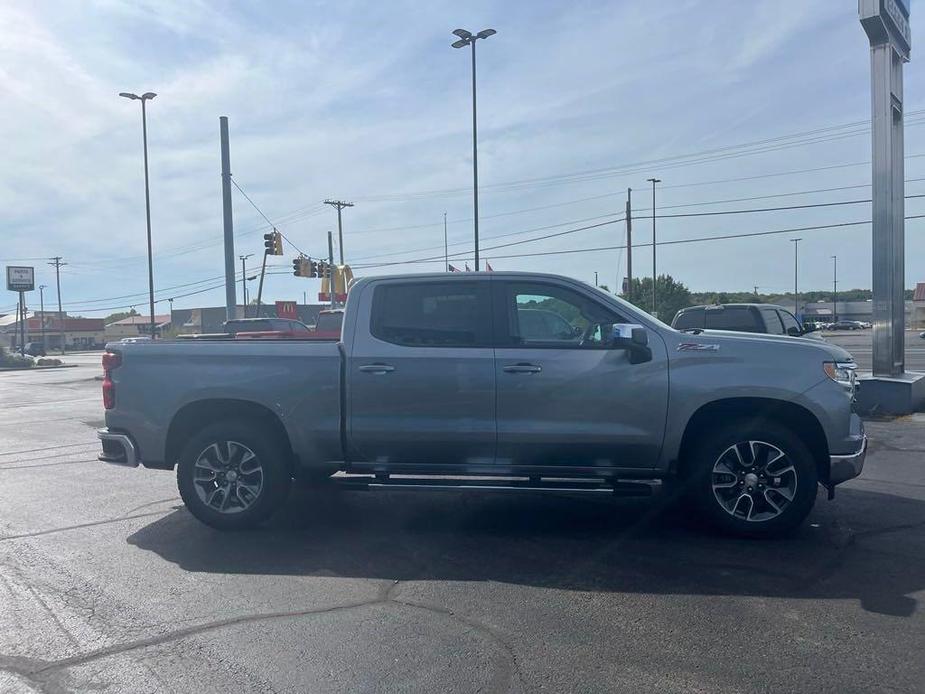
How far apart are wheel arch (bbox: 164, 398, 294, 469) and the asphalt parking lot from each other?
2.28 ft

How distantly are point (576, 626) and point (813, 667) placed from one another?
1239 millimetres

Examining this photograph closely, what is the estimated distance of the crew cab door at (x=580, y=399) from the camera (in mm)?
6457

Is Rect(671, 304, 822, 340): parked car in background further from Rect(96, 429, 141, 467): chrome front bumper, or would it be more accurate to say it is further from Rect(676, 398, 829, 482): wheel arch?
Rect(96, 429, 141, 467): chrome front bumper

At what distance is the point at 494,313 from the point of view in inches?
266

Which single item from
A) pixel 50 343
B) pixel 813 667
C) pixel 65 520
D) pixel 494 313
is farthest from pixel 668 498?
pixel 50 343

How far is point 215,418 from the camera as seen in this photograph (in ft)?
23.3

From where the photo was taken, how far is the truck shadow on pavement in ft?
18.3

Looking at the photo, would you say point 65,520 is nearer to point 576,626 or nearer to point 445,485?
point 445,485

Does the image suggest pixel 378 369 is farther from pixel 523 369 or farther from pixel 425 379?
pixel 523 369

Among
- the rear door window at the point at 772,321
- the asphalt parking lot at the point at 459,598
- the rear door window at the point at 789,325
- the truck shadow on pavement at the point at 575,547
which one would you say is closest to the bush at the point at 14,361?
the rear door window at the point at 789,325

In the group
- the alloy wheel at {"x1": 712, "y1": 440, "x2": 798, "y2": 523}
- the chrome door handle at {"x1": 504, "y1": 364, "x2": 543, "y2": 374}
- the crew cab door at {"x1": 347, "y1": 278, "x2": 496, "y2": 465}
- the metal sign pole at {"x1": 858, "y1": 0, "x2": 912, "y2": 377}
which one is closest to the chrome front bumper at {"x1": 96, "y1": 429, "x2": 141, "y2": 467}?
the crew cab door at {"x1": 347, "y1": 278, "x2": 496, "y2": 465}

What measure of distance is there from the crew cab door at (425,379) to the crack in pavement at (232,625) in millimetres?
1336

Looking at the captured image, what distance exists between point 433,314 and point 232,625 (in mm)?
2879

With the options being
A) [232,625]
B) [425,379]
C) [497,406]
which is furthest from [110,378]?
[497,406]
